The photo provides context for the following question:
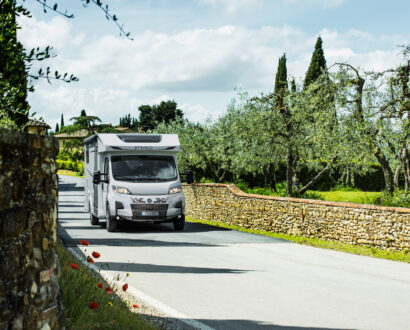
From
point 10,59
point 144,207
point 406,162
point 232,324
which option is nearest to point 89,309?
point 232,324

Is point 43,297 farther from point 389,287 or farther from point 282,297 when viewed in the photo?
point 389,287

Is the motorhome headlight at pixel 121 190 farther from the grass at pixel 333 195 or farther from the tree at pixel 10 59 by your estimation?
the tree at pixel 10 59

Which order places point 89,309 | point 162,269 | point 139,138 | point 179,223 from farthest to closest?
point 179,223, point 139,138, point 162,269, point 89,309

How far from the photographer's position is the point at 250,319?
621 centimetres

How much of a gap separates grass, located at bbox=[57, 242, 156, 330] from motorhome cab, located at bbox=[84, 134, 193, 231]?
31.4 ft

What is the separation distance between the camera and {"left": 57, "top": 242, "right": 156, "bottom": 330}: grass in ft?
16.2

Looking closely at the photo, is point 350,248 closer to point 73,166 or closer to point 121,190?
point 121,190

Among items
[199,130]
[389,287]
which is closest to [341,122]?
[389,287]

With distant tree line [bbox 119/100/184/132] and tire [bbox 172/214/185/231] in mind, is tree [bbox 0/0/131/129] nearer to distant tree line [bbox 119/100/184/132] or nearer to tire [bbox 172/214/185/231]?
tire [bbox 172/214/185/231]

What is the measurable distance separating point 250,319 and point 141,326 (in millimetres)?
1510

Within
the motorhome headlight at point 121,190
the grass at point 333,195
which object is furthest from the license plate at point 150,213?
the grass at point 333,195

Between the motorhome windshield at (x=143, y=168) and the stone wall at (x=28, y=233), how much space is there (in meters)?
12.4

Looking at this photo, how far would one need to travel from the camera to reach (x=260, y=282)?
849 cm

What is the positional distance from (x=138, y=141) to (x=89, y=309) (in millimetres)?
11719
